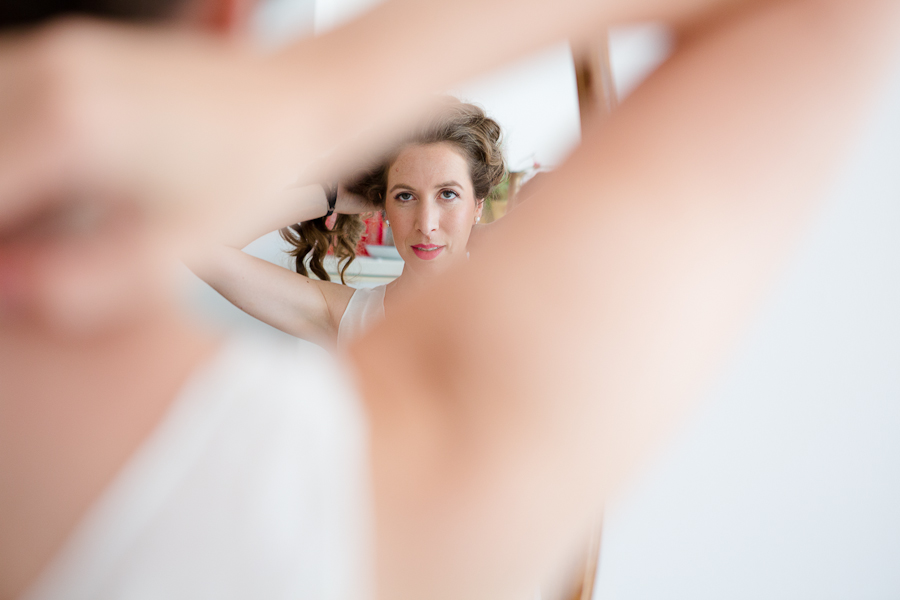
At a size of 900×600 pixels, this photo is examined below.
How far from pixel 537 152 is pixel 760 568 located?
3.83 feet

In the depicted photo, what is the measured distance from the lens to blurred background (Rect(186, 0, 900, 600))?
3.76ft

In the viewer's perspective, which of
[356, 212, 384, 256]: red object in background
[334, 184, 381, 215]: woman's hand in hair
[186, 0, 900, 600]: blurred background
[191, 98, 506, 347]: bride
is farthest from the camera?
[356, 212, 384, 256]: red object in background

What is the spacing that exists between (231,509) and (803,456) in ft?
4.48

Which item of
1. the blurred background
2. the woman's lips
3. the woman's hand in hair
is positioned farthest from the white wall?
the woman's hand in hair

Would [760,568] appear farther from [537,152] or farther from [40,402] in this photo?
[40,402]

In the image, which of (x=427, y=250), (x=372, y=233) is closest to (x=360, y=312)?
(x=427, y=250)

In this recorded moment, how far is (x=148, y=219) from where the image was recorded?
14cm

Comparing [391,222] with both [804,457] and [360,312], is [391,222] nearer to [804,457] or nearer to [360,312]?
[360,312]

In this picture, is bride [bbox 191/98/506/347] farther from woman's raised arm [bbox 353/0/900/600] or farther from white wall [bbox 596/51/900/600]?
woman's raised arm [bbox 353/0/900/600]

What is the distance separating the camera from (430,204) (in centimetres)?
150

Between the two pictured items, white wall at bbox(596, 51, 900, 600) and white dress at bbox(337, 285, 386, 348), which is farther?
white dress at bbox(337, 285, 386, 348)

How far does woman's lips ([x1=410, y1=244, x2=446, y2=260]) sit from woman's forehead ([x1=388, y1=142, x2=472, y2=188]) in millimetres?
164

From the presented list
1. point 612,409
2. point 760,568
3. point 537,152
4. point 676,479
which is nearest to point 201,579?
point 612,409

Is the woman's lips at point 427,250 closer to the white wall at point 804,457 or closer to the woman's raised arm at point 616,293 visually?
the white wall at point 804,457
